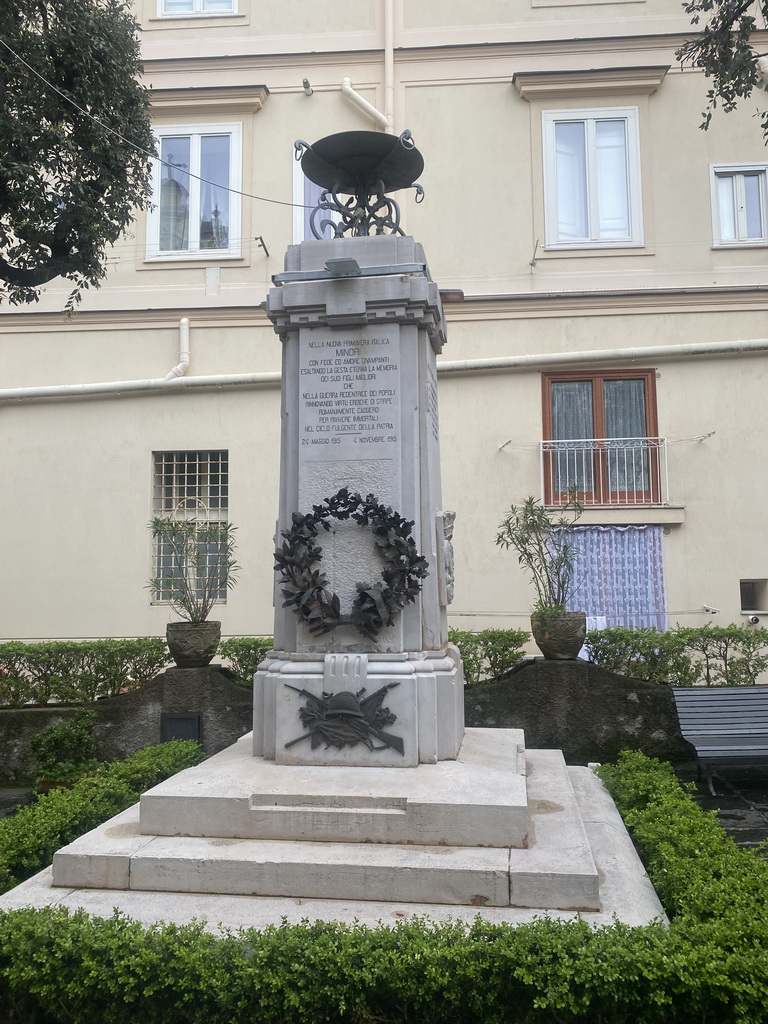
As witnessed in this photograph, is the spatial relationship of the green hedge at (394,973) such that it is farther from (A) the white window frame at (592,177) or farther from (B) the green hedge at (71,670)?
(A) the white window frame at (592,177)

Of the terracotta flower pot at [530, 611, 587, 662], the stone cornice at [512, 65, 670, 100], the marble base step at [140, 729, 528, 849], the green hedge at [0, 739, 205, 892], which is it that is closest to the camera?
the marble base step at [140, 729, 528, 849]

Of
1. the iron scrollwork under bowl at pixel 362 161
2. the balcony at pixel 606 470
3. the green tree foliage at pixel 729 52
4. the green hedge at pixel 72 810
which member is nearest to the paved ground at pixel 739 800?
the green hedge at pixel 72 810

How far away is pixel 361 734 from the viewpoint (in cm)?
588

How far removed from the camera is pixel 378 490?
6262mm

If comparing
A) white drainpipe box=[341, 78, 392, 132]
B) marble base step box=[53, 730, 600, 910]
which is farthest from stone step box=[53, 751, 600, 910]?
white drainpipe box=[341, 78, 392, 132]

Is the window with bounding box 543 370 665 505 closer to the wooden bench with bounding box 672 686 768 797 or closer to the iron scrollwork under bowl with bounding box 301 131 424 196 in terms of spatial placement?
the wooden bench with bounding box 672 686 768 797

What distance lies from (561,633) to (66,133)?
7.30 meters

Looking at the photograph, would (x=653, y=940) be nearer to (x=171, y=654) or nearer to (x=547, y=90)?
(x=171, y=654)

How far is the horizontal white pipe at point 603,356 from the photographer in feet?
42.6

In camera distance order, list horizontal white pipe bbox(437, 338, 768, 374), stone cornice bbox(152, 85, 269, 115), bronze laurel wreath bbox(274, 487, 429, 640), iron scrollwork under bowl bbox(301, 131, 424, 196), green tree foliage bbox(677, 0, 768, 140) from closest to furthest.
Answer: bronze laurel wreath bbox(274, 487, 429, 640)
iron scrollwork under bowl bbox(301, 131, 424, 196)
green tree foliage bbox(677, 0, 768, 140)
horizontal white pipe bbox(437, 338, 768, 374)
stone cornice bbox(152, 85, 269, 115)

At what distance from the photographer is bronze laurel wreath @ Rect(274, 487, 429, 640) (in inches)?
239

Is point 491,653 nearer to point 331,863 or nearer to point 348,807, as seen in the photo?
point 348,807

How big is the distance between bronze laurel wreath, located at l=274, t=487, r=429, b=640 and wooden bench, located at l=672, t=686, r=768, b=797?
3.31 m

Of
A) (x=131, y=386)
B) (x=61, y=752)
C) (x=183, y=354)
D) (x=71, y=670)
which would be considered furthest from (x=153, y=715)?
(x=183, y=354)
